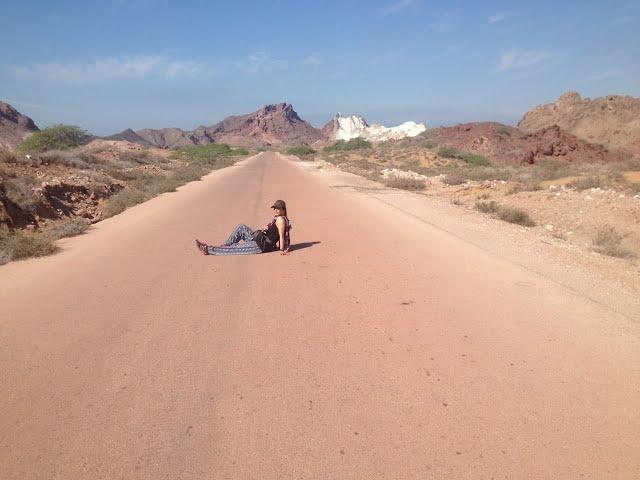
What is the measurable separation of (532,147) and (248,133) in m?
161

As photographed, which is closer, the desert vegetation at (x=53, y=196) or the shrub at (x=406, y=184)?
the desert vegetation at (x=53, y=196)

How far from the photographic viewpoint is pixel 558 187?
16750 mm

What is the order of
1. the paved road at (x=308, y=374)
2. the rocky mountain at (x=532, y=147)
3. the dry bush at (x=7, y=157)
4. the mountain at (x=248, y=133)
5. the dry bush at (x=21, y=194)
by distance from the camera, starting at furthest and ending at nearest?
the mountain at (x=248, y=133) < the rocky mountain at (x=532, y=147) < the dry bush at (x=7, y=157) < the dry bush at (x=21, y=194) < the paved road at (x=308, y=374)

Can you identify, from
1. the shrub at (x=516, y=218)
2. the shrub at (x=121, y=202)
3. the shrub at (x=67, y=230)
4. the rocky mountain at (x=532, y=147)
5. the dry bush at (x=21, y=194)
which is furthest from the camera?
the rocky mountain at (x=532, y=147)

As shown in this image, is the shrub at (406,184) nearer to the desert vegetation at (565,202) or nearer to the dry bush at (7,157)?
the desert vegetation at (565,202)

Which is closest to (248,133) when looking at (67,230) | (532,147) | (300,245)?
(532,147)

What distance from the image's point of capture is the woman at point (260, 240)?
7.14 m

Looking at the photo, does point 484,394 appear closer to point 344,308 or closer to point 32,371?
point 344,308

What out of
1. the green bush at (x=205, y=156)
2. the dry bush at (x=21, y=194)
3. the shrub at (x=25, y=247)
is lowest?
the green bush at (x=205, y=156)

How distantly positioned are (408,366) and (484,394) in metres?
0.65

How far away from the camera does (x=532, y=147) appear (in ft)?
114

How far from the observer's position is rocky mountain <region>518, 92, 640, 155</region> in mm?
42656

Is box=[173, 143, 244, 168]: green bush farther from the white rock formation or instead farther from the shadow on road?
the white rock formation

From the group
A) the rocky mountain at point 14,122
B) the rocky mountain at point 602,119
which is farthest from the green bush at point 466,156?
the rocky mountain at point 14,122
